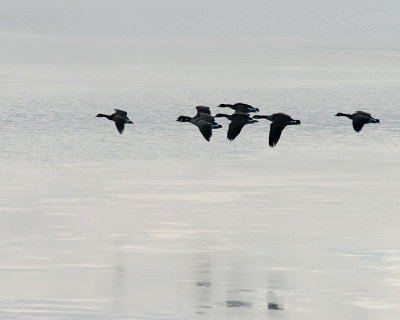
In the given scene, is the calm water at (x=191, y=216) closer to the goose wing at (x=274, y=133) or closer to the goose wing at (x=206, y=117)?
the goose wing at (x=274, y=133)

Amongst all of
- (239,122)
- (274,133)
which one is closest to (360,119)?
(274,133)

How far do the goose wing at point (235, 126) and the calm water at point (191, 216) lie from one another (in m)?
7.80

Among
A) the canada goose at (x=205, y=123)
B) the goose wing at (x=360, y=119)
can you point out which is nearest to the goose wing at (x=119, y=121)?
the canada goose at (x=205, y=123)

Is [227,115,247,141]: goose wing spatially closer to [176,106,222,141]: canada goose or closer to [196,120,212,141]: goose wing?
[176,106,222,141]: canada goose

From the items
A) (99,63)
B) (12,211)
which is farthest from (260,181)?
(99,63)

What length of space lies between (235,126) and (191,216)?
22016mm

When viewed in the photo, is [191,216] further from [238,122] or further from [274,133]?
[274,133]

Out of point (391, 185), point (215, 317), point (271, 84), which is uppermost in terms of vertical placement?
point (271, 84)

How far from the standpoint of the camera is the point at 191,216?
233ft

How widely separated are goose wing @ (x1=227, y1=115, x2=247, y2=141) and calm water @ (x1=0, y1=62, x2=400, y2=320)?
7802 mm

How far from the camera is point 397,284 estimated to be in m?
57.9

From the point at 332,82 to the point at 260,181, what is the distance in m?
59.1

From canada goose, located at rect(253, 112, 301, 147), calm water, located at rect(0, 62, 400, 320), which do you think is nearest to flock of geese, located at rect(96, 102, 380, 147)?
canada goose, located at rect(253, 112, 301, 147)

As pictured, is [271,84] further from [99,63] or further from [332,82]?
[99,63]
